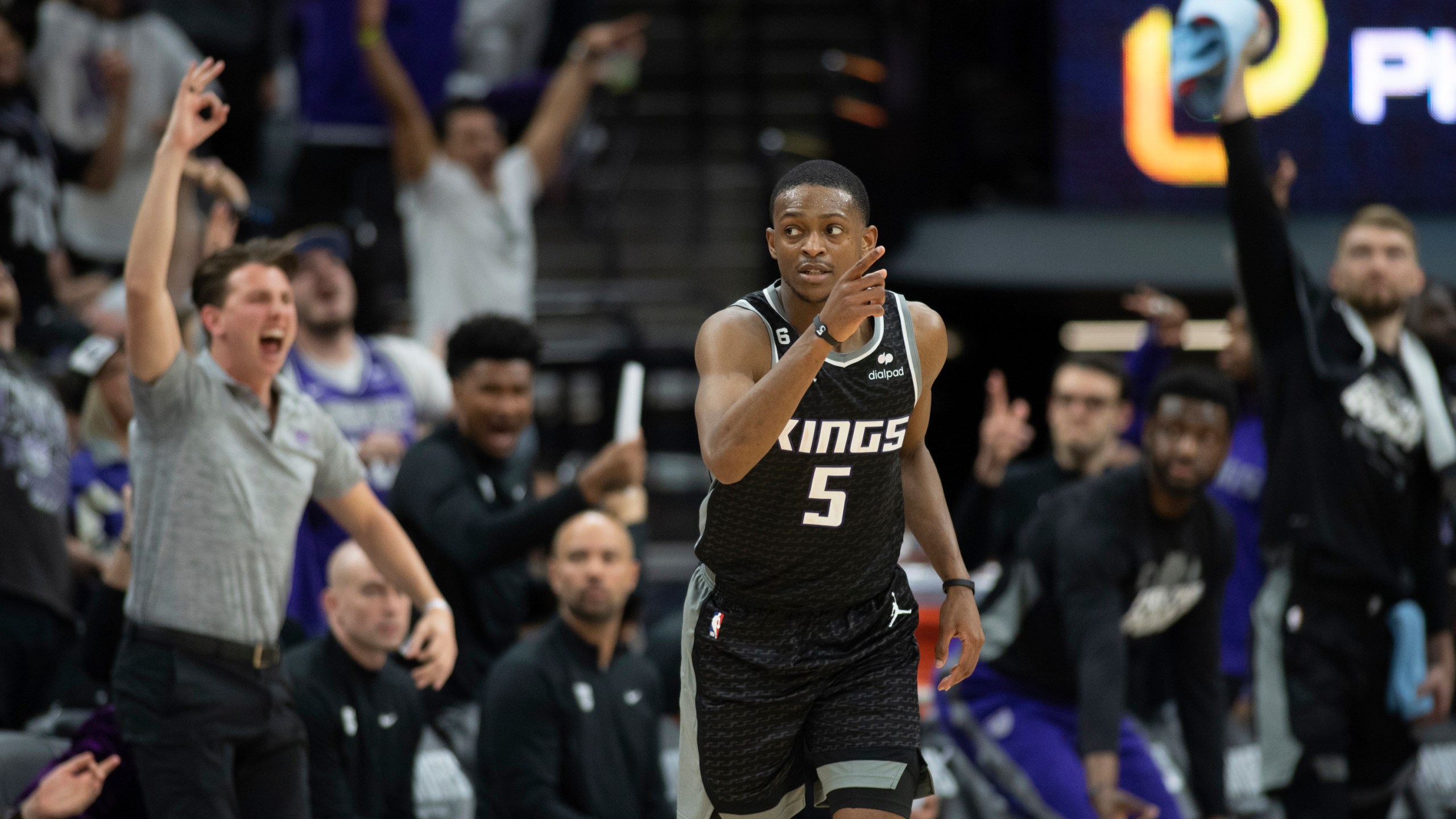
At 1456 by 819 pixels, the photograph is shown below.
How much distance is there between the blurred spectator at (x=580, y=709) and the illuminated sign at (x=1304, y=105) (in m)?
5.33

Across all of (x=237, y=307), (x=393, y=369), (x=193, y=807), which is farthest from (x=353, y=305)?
(x=193, y=807)

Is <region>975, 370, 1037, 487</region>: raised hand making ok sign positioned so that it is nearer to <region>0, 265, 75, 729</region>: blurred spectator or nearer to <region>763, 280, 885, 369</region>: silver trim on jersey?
<region>763, 280, 885, 369</region>: silver trim on jersey

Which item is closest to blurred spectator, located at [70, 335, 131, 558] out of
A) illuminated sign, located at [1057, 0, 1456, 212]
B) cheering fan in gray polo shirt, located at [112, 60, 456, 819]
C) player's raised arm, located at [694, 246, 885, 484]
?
cheering fan in gray polo shirt, located at [112, 60, 456, 819]

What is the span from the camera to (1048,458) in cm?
763

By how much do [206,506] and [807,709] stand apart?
156cm

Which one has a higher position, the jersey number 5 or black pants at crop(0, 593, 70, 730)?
the jersey number 5

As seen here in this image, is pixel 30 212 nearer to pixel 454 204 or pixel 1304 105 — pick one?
pixel 454 204

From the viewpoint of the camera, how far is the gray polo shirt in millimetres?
4117

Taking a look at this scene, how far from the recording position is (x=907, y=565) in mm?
7809

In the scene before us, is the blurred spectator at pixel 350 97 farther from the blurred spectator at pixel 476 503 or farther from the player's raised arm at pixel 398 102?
the blurred spectator at pixel 476 503

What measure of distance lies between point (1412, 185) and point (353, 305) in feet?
21.1

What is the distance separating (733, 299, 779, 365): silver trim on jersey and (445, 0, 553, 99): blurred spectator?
7.50 metres

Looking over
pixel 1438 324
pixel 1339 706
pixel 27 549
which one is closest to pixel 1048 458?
pixel 1438 324

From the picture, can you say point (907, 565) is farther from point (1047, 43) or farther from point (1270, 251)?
point (1047, 43)
